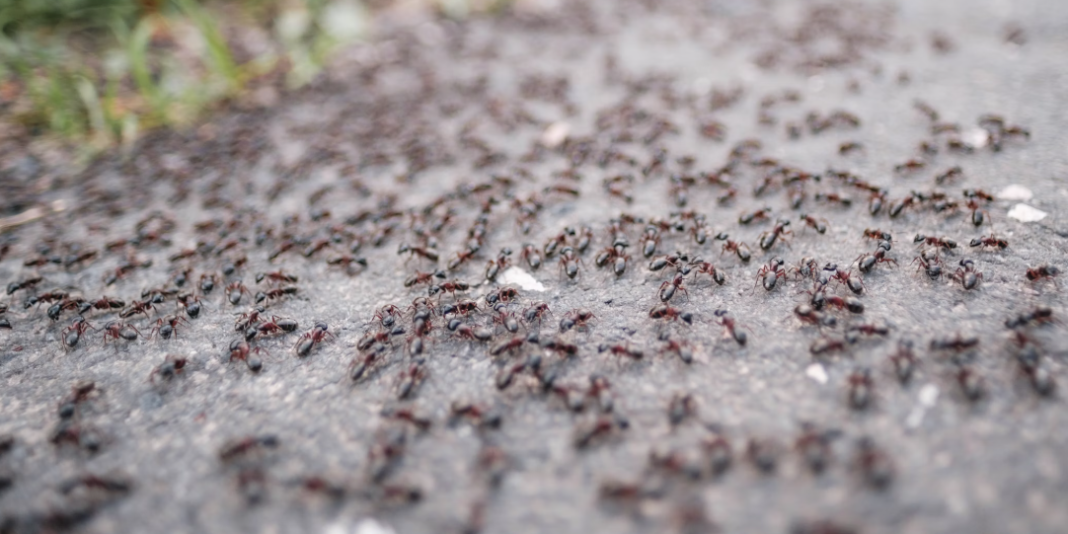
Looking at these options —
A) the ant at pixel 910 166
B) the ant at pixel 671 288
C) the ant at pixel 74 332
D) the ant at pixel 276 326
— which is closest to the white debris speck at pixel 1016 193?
the ant at pixel 910 166

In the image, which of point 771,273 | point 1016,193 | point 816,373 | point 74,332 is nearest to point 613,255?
point 771,273

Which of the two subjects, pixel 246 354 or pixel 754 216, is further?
pixel 754 216

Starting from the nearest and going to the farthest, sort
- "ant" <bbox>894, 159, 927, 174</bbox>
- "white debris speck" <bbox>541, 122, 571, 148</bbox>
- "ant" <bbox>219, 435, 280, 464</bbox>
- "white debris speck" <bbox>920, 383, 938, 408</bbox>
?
1. "white debris speck" <bbox>920, 383, 938, 408</bbox>
2. "ant" <bbox>219, 435, 280, 464</bbox>
3. "ant" <bbox>894, 159, 927, 174</bbox>
4. "white debris speck" <bbox>541, 122, 571, 148</bbox>

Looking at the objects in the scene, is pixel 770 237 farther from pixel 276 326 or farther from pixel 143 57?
pixel 143 57

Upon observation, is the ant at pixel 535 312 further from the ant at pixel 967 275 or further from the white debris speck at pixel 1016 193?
the white debris speck at pixel 1016 193

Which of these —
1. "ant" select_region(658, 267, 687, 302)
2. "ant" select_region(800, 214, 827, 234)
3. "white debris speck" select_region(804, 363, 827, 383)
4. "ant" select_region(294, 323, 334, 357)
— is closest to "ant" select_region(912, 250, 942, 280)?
"ant" select_region(800, 214, 827, 234)

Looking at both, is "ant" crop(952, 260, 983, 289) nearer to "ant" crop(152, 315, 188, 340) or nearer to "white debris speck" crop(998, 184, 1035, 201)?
"white debris speck" crop(998, 184, 1035, 201)

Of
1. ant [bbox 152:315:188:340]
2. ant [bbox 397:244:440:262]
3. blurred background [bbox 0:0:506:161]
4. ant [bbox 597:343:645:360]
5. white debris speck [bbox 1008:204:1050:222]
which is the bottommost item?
white debris speck [bbox 1008:204:1050:222]
